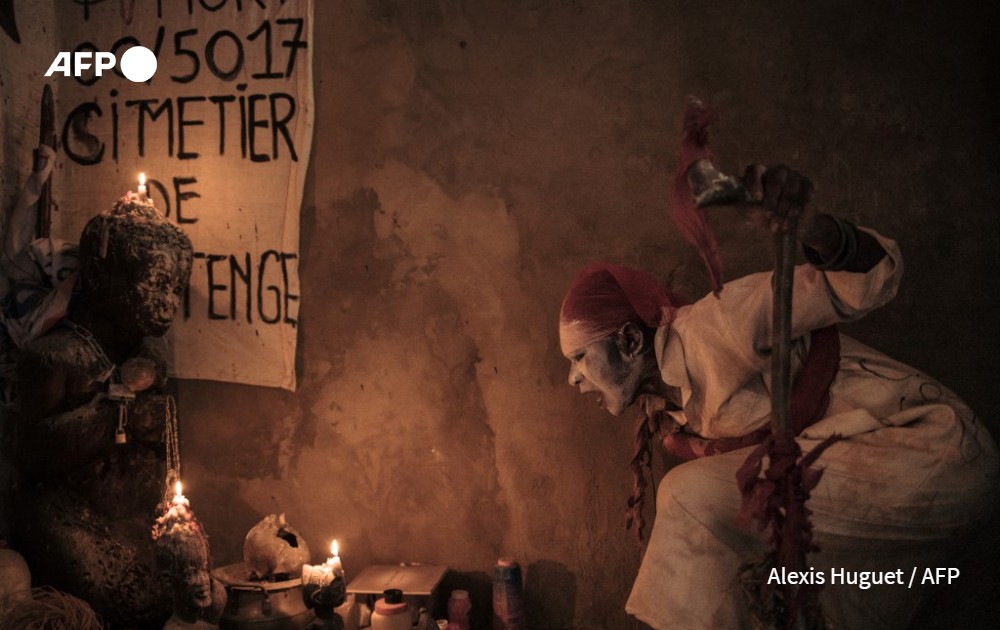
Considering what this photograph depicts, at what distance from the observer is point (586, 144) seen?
10.8ft

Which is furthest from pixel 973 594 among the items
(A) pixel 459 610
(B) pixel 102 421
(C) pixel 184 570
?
(B) pixel 102 421

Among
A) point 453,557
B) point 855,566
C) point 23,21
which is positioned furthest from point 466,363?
point 23,21

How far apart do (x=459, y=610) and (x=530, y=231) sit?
1526 millimetres

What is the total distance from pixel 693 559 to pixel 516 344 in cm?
127

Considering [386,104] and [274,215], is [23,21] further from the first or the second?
[386,104]

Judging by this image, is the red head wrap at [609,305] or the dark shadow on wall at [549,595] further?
the dark shadow on wall at [549,595]

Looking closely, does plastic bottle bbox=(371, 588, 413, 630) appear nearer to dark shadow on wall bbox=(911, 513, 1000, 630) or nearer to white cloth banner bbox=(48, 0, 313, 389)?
white cloth banner bbox=(48, 0, 313, 389)

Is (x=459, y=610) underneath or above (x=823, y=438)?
underneath

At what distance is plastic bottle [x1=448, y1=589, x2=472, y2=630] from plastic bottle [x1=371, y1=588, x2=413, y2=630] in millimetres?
234

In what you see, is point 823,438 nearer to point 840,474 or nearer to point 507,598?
point 840,474

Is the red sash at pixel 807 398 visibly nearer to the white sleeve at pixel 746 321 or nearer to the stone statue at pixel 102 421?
the white sleeve at pixel 746 321

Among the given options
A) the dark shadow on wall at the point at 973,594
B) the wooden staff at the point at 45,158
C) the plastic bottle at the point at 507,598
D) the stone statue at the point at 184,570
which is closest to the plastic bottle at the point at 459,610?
the plastic bottle at the point at 507,598

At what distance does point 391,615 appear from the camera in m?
2.93

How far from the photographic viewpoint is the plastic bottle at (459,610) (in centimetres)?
314
